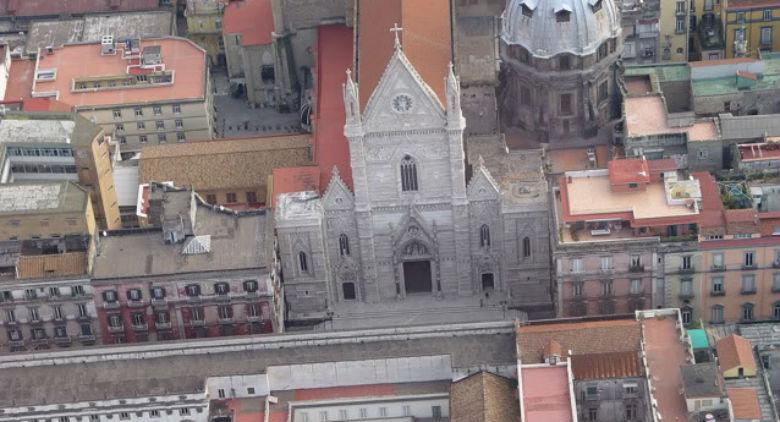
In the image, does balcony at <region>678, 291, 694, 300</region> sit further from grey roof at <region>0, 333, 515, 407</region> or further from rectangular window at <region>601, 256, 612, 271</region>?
grey roof at <region>0, 333, 515, 407</region>

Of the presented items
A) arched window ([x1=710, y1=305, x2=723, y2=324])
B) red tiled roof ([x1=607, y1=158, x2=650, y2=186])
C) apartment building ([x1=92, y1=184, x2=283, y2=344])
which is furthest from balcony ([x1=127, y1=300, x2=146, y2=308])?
arched window ([x1=710, y1=305, x2=723, y2=324])

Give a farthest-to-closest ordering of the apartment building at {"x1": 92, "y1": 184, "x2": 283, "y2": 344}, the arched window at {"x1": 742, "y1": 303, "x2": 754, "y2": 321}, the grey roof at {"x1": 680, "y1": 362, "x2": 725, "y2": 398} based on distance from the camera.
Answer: the apartment building at {"x1": 92, "y1": 184, "x2": 283, "y2": 344}
the arched window at {"x1": 742, "y1": 303, "x2": 754, "y2": 321}
the grey roof at {"x1": 680, "y1": 362, "x2": 725, "y2": 398}

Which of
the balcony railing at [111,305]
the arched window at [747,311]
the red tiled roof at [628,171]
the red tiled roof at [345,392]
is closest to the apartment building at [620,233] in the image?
the red tiled roof at [628,171]

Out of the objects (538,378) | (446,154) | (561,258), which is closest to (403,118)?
(446,154)

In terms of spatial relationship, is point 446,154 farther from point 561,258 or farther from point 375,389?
point 375,389

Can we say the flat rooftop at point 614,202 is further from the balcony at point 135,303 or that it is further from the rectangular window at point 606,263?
the balcony at point 135,303

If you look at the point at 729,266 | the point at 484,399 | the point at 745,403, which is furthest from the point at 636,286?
the point at 484,399
